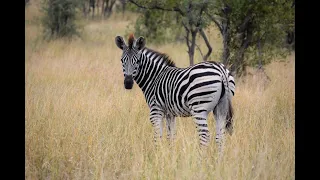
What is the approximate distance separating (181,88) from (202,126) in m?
0.56

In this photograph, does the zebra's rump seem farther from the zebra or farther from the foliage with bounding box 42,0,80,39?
the foliage with bounding box 42,0,80,39

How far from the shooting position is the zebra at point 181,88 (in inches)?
195

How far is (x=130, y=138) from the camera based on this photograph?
5.76 m

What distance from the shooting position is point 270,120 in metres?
6.31

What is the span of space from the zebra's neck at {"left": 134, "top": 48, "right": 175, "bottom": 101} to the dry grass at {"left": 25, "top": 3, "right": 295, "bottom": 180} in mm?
653

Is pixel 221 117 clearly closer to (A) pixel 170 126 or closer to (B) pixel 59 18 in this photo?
(A) pixel 170 126

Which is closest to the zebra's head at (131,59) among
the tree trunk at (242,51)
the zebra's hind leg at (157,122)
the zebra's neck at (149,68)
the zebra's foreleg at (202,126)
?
the zebra's neck at (149,68)

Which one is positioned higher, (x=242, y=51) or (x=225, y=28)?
(x=225, y=28)

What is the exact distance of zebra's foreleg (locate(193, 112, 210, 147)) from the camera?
4.97m

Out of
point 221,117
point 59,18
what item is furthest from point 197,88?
point 59,18
